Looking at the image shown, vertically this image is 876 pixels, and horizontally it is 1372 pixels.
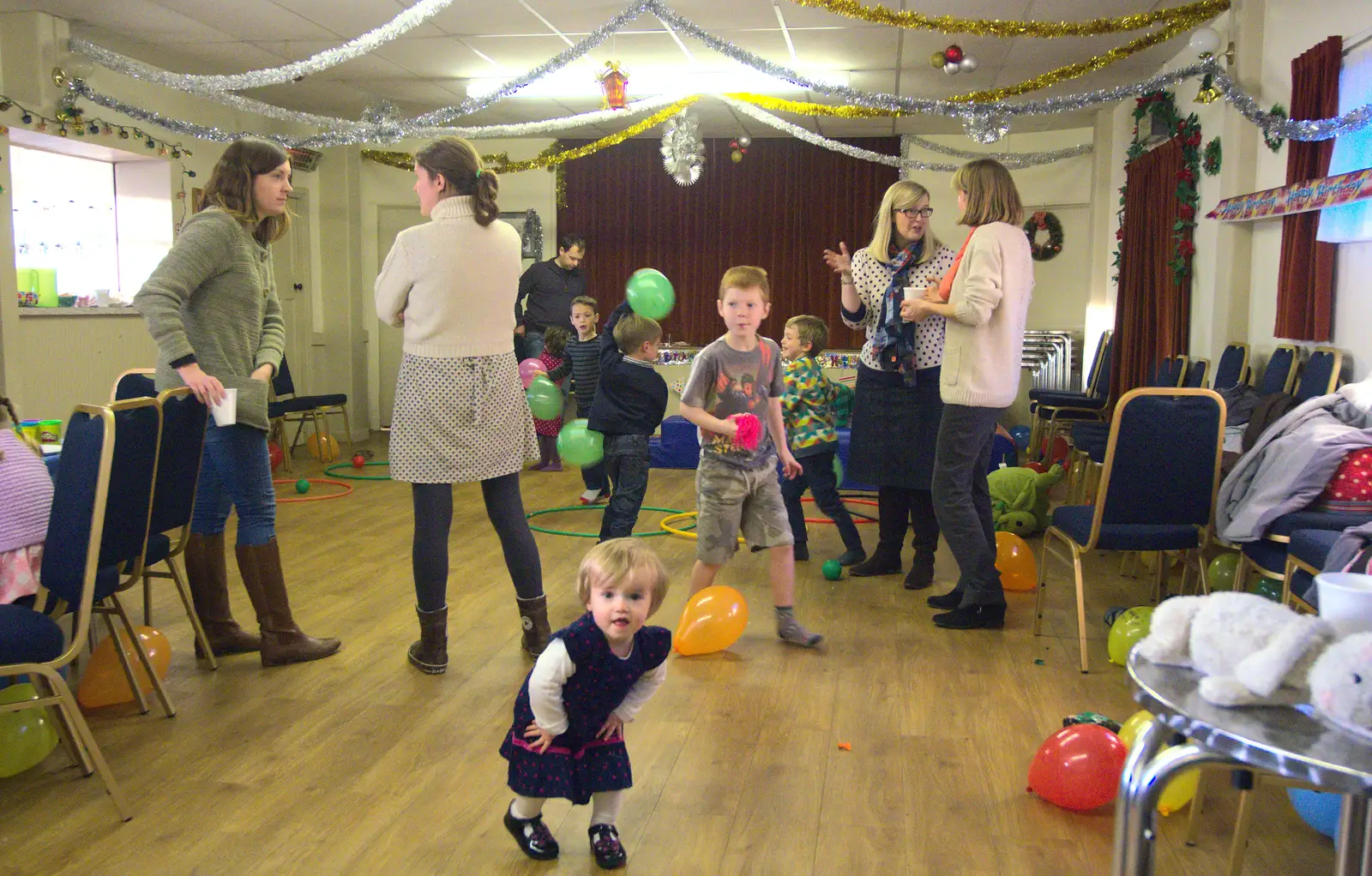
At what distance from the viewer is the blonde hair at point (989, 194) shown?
3537 mm

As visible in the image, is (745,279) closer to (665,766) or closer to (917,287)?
(917,287)

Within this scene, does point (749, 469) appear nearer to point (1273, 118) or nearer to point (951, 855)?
point (951, 855)

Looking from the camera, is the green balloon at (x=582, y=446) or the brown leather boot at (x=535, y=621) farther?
the green balloon at (x=582, y=446)

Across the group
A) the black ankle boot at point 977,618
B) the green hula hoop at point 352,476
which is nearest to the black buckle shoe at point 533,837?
the black ankle boot at point 977,618

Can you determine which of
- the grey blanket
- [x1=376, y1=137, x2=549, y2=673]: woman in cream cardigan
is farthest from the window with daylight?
[x1=376, y1=137, x2=549, y2=673]: woman in cream cardigan

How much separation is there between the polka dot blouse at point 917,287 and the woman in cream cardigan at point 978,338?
14.5 inches

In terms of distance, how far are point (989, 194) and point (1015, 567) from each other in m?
1.53

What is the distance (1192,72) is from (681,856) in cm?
461

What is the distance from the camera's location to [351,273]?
31.8ft

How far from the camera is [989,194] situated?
3541 mm

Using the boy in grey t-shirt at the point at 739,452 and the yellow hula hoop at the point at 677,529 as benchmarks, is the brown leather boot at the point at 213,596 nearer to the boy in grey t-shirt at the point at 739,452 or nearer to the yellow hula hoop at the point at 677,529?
the boy in grey t-shirt at the point at 739,452

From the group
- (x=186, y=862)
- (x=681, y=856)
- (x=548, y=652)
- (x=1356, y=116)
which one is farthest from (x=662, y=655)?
(x=1356, y=116)

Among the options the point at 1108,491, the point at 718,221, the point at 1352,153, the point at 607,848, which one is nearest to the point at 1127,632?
the point at 1108,491

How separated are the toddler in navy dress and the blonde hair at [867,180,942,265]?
2338mm
